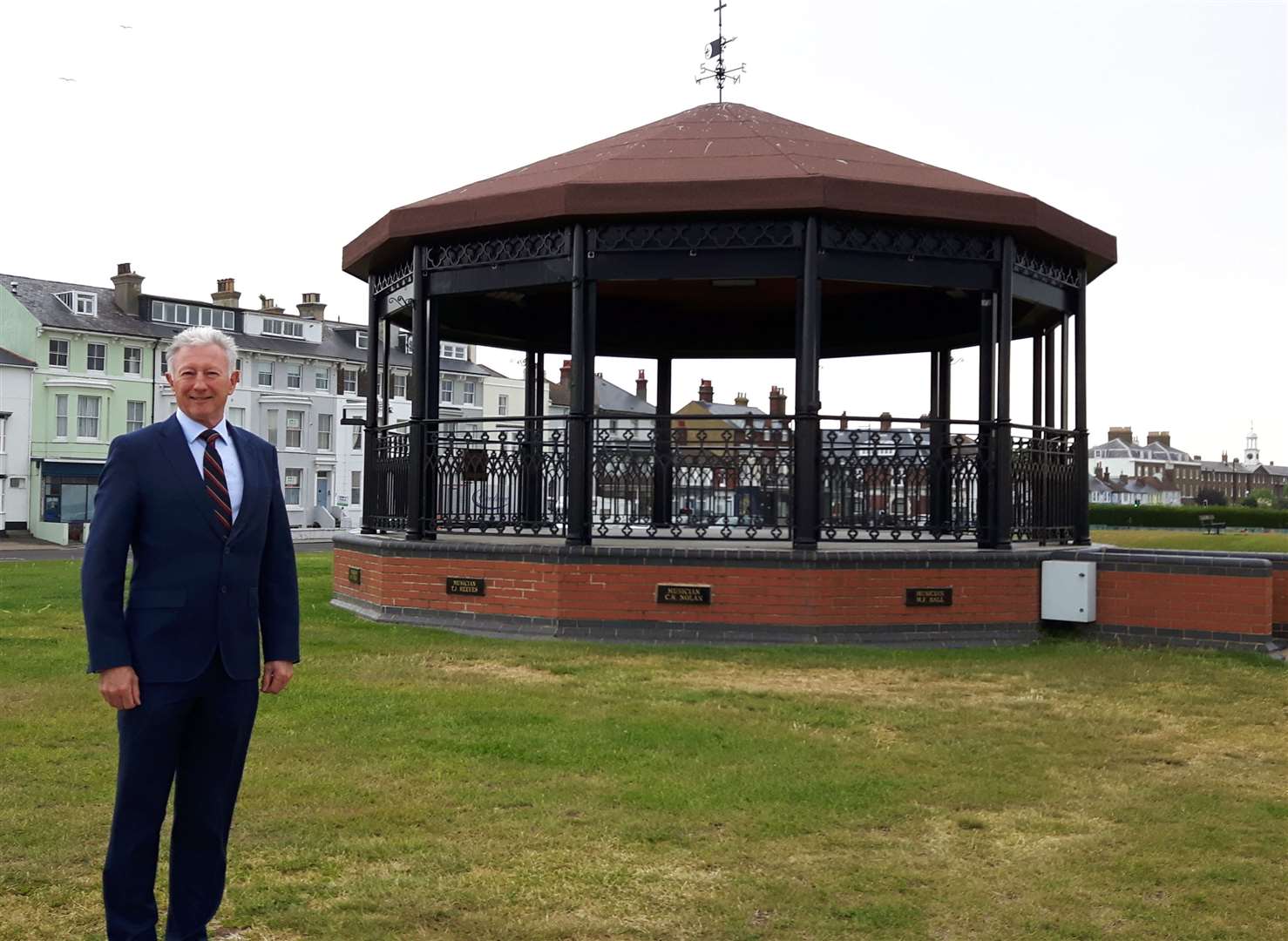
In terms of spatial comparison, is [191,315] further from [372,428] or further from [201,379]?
[201,379]

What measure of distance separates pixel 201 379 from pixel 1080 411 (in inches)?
450

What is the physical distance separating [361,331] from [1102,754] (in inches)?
2328

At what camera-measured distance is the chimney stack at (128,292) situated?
53812mm

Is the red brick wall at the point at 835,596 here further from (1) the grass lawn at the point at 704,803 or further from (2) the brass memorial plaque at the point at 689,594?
(1) the grass lawn at the point at 704,803

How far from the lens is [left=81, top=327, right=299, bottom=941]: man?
12.1 ft

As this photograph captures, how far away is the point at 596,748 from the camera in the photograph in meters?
6.92

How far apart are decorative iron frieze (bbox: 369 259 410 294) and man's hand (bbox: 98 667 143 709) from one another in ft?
33.5

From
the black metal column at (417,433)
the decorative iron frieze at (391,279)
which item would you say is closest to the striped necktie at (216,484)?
the black metal column at (417,433)

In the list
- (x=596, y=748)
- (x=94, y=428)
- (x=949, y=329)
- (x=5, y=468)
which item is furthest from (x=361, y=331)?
(x=596, y=748)

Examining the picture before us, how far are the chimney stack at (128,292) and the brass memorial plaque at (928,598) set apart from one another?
49.3m

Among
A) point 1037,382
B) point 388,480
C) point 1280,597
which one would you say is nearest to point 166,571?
point 388,480

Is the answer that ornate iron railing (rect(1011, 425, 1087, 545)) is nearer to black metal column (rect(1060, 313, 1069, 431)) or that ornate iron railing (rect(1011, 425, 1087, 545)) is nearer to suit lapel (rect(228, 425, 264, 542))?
black metal column (rect(1060, 313, 1069, 431))

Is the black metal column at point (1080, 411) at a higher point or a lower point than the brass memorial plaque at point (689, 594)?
higher

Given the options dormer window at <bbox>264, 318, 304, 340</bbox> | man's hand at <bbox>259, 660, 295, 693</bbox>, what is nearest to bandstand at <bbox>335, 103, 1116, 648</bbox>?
man's hand at <bbox>259, 660, 295, 693</bbox>
